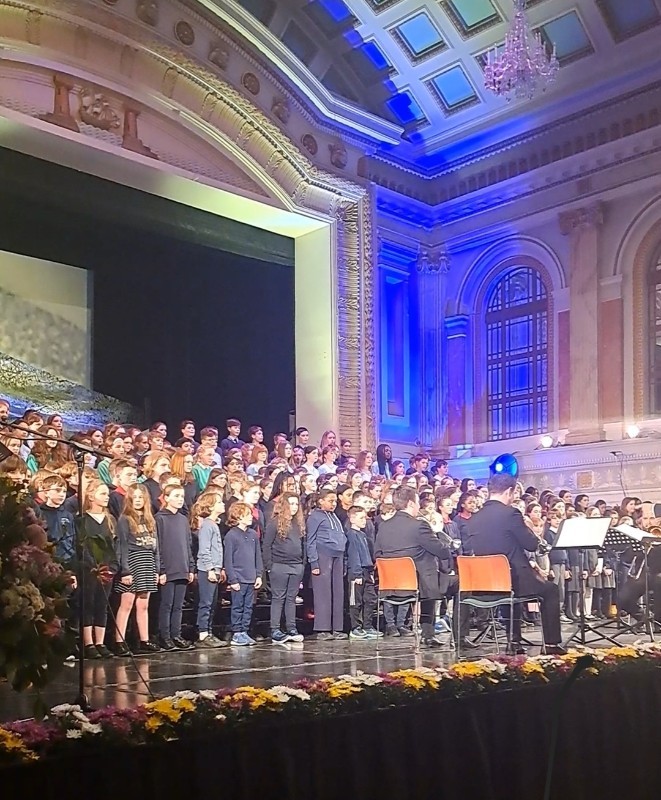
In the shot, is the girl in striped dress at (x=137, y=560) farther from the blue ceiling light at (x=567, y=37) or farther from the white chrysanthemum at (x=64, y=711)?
the blue ceiling light at (x=567, y=37)

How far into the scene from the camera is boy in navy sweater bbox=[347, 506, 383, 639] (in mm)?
9859

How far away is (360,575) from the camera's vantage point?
990 cm

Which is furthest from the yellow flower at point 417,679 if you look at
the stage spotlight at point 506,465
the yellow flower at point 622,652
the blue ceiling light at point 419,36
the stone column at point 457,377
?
the blue ceiling light at point 419,36

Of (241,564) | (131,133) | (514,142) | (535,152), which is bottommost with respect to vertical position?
(241,564)

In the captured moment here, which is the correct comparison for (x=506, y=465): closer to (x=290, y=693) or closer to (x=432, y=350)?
(x=432, y=350)

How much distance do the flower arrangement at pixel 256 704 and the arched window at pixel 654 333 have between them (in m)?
10.6

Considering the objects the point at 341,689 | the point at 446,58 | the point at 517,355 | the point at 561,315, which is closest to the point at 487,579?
the point at 341,689

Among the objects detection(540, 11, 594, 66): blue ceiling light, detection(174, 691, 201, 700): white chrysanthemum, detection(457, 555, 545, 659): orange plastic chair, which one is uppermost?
detection(540, 11, 594, 66): blue ceiling light

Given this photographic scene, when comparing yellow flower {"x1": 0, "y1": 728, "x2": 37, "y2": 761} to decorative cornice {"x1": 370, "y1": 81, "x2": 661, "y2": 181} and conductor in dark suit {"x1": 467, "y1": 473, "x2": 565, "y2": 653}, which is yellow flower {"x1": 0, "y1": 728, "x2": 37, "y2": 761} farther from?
decorative cornice {"x1": 370, "y1": 81, "x2": 661, "y2": 181}

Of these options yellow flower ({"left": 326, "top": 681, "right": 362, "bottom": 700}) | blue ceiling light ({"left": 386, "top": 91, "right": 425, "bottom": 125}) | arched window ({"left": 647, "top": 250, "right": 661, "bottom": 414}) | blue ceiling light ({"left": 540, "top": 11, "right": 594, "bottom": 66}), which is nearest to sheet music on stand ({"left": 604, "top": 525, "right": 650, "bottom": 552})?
yellow flower ({"left": 326, "top": 681, "right": 362, "bottom": 700})

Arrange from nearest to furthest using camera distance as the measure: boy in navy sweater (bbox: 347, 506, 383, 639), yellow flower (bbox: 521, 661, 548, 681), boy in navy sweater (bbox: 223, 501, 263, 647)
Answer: yellow flower (bbox: 521, 661, 548, 681) < boy in navy sweater (bbox: 223, 501, 263, 647) < boy in navy sweater (bbox: 347, 506, 383, 639)

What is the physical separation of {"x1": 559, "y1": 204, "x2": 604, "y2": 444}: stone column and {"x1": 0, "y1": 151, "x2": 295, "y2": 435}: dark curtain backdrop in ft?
15.4

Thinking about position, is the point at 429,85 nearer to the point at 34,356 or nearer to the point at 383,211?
the point at 383,211

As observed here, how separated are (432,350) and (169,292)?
5.67 meters
